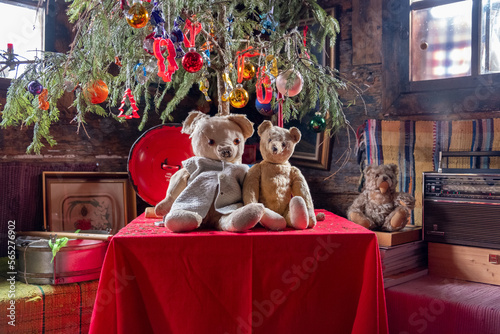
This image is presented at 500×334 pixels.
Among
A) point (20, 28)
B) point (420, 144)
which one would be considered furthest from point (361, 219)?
point (20, 28)

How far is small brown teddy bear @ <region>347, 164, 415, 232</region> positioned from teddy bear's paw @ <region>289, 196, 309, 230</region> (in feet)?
2.02

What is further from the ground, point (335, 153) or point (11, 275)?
point (335, 153)

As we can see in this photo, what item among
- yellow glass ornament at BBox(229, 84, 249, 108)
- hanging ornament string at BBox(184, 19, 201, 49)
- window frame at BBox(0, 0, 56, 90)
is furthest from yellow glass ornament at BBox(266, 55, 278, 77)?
window frame at BBox(0, 0, 56, 90)

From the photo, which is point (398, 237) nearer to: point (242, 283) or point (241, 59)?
point (242, 283)

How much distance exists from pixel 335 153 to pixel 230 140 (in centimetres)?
108

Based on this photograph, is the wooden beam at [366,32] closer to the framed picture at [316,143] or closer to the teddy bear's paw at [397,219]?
the framed picture at [316,143]

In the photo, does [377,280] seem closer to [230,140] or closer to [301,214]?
[301,214]

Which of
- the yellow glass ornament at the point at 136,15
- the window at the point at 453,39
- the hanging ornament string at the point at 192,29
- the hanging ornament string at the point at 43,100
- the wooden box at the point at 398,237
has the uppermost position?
the window at the point at 453,39

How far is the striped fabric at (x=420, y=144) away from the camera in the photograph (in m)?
1.96

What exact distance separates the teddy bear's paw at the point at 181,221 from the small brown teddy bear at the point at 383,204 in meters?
0.88

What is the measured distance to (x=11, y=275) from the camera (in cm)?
171

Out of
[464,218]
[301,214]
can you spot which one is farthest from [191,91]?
[464,218]

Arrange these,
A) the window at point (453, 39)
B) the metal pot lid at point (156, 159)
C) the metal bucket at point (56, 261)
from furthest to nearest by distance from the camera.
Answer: the window at point (453, 39) → the metal pot lid at point (156, 159) → the metal bucket at point (56, 261)

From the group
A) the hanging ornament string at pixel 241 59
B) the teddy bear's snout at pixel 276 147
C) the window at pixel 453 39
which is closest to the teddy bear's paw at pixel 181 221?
the teddy bear's snout at pixel 276 147
